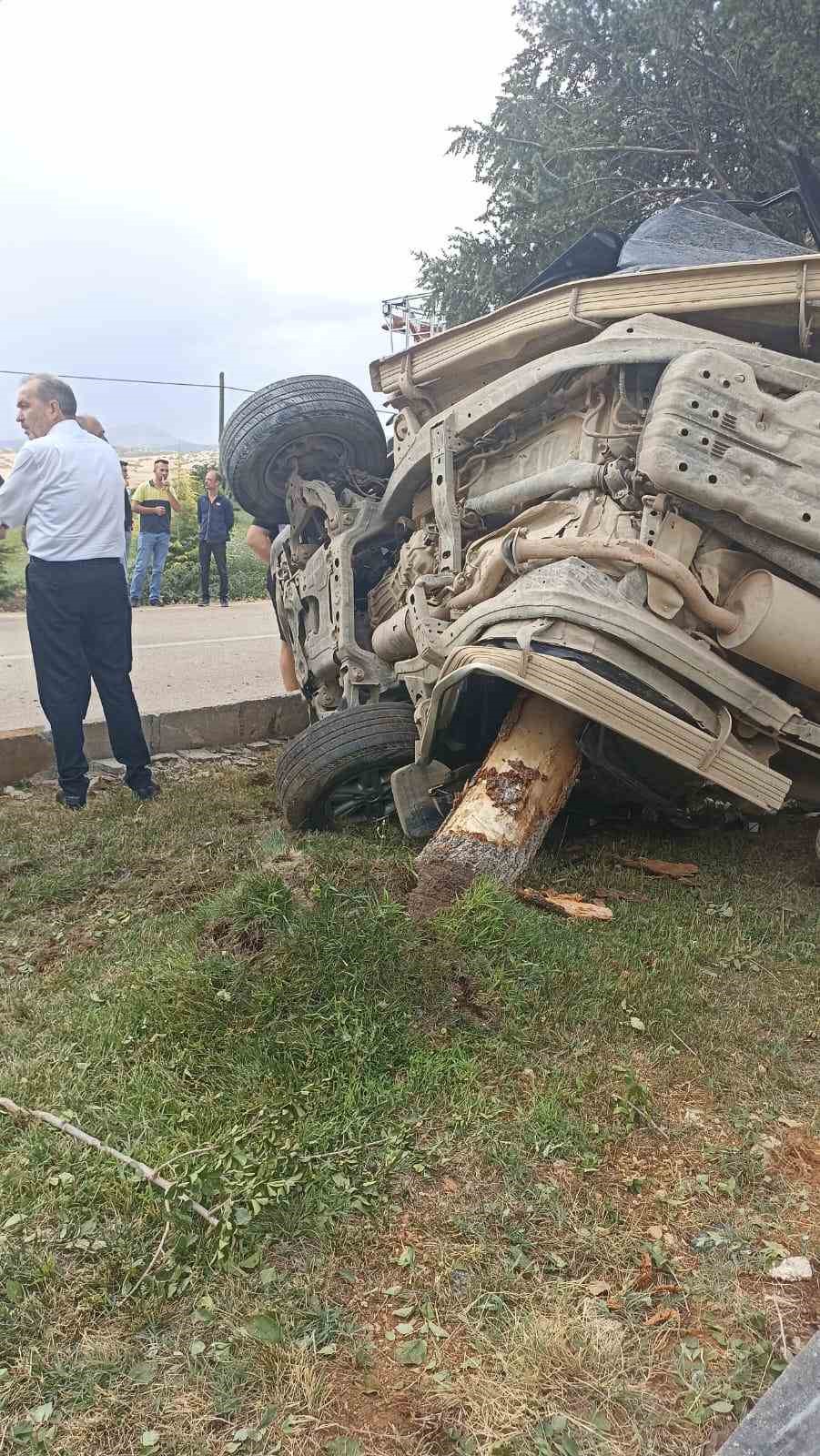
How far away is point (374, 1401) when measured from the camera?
174cm

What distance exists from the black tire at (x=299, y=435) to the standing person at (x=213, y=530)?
7.25 m

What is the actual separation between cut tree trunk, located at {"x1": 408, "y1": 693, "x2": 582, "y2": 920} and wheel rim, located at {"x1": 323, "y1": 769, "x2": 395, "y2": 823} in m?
0.86

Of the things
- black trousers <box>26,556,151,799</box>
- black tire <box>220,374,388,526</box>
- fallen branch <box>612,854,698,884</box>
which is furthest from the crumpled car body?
black trousers <box>26,556,151,799</box>

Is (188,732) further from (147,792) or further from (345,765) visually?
(345,765)

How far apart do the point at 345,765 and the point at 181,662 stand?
4723mm

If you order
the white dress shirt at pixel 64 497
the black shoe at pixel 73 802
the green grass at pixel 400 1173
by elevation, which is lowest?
the black shoe at pixel 73 802

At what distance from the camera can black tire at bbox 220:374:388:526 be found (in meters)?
5.61

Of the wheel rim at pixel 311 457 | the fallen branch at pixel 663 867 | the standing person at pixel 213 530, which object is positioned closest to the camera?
the fallen branch at pixel 663 867

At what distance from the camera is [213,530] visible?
43.1ft

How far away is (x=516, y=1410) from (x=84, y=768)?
12.8 ft

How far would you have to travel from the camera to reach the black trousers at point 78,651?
479 cm

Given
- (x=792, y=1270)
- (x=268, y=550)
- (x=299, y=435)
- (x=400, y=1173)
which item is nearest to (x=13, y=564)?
(x=268, y=550)

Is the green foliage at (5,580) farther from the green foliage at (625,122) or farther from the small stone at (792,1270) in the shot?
the small stone at (792,1270)

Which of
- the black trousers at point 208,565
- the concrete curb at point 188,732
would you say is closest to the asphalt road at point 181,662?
the concrete curb at point 188,732
